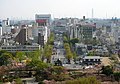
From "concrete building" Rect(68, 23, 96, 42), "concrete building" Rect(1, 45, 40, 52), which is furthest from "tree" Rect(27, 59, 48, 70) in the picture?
"concrete building" Rect(68, 23, 96, 42)

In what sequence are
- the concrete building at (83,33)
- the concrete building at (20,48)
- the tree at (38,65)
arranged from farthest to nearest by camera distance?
the concrete building at (83,33) < the concrete building at (20,48) < the tree at (38,65)

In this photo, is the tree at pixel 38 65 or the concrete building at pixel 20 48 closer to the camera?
the tree at pixel 38 65

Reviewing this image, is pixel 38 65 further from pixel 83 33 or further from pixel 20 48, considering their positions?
pixel 83 33

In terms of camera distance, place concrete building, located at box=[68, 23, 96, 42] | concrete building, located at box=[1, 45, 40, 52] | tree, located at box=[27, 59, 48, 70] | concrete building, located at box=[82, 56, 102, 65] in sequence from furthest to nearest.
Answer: concrete building, located at box=[68, 23, 96, 42] < concrete building, located at box=[1, 45, 40, 52] < concrete building, located at box=[82, 56, 102, 65] < tree, located at box=[27, 59, 48, 70]

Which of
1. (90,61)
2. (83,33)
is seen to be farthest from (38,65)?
(83,33)

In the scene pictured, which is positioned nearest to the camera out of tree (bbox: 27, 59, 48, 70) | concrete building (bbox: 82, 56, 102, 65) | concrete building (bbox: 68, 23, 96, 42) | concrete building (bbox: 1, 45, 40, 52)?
tree (bbox: 27, 59, 48, 70)

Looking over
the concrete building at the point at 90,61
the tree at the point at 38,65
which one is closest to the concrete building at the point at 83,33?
the concrete building at the point at 90,61

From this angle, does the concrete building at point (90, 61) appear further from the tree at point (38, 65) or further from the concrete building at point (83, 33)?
the concrete building at point (83, 33)

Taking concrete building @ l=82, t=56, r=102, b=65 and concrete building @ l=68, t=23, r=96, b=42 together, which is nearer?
concrete building @ l=82, t=56, r=102, b=65

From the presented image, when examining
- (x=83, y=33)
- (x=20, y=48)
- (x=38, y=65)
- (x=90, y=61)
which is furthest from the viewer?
(x=83, y=33)

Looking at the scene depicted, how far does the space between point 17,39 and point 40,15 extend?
25.2 metres

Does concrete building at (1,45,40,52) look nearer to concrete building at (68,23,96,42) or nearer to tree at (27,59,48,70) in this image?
tree at (27,59,48,70)

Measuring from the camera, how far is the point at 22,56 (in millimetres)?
15656

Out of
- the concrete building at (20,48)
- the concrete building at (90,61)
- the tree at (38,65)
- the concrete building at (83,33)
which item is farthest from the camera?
the concrete building at (83,33)
